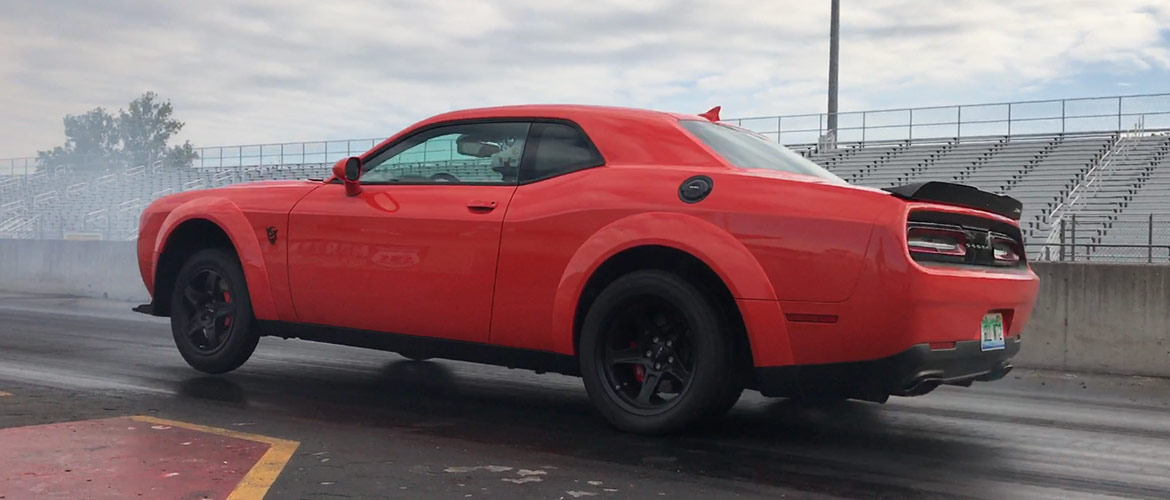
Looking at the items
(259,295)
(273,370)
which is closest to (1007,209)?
(259,295)

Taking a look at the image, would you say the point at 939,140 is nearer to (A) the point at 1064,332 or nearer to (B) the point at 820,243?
(A) the point at 1064,332

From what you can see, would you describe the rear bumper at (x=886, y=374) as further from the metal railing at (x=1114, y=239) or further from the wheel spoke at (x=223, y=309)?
the metal railing at (x=1114, y=239)

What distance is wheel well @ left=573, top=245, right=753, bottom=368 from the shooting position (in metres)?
5.21

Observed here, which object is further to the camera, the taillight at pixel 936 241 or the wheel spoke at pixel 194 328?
the wheel spoke at pixel 194 328

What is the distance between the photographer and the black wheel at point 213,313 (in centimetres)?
693

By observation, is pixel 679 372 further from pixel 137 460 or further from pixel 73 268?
pixel 73 268

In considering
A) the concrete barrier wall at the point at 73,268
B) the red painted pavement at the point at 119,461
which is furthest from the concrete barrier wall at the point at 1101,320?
the concrete barrier wall at the point at 73,268

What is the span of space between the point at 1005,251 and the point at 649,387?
182 cm

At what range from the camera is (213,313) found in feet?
23.6

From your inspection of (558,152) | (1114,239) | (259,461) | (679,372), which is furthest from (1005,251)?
(1114,239)

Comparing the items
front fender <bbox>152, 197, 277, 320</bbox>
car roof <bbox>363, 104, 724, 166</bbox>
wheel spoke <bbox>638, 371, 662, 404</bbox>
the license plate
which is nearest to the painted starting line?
front fender <bbox>152, 197, 277, 320</bbox>

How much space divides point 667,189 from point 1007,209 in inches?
65.8

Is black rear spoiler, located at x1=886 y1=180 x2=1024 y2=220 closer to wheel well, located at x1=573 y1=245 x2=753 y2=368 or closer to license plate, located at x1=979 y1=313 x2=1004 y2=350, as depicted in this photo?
license plate, located at x1=979 y1=313 x2=1004 y2=350

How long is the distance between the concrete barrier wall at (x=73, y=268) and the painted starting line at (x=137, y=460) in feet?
39.5
